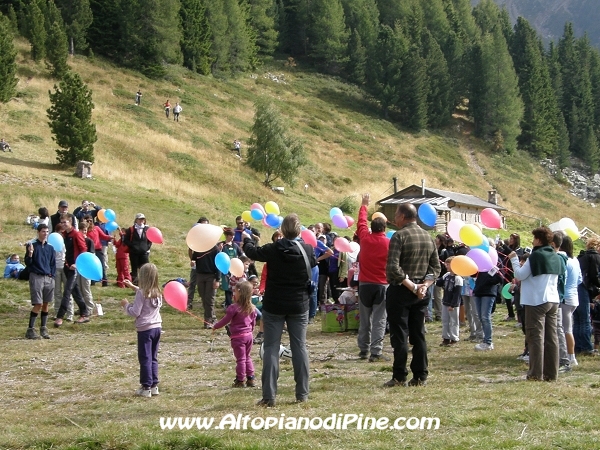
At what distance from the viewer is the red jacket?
10.2 metres

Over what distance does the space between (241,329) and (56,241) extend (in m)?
5.89

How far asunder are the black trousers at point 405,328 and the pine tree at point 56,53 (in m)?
51.8

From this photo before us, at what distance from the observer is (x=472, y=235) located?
1127cm

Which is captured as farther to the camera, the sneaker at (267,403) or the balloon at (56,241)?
the balloon at (56,241)

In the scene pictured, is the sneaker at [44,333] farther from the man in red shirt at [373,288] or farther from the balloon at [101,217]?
the man in red shirt at [373,288]

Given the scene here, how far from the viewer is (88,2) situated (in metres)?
71.3

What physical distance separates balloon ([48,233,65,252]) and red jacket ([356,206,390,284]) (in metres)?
6.02

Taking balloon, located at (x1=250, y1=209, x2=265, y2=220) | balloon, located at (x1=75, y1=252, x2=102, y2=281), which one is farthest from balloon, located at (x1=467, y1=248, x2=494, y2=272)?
balloon, located at (x1=250, y1=209, x2=265, y2=220)

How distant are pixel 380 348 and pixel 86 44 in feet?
220

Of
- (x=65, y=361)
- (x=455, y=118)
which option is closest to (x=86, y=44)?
(x=455, y=118)

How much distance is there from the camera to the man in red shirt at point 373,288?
1016 centimetres

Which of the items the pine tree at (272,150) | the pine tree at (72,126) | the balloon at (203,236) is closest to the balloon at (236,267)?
the balloon at (203,236)

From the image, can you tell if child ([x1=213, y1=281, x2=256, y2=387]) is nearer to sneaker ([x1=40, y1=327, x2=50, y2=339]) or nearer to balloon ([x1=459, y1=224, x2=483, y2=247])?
balloon ([x1=459, y1=224, x2=483, y2=247])

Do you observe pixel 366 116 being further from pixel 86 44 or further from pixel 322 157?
pixel 86 44
